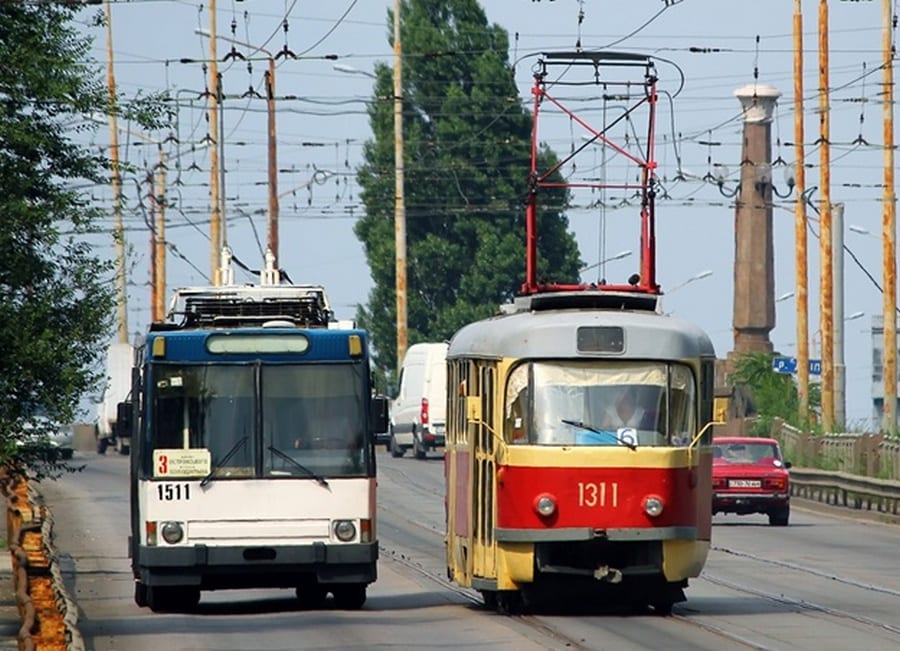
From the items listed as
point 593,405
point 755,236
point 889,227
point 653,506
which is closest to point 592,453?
point 593,405

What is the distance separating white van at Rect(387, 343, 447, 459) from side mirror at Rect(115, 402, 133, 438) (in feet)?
114

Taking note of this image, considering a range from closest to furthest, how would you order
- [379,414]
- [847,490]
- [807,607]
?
[379,414] < [807,607] < [847,490]

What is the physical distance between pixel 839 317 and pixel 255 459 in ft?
120

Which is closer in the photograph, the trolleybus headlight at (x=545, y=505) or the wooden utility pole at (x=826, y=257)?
the trolleybus headlight at (x=545, y=505)

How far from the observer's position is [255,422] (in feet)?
68.5

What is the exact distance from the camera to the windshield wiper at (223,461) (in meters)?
20.7

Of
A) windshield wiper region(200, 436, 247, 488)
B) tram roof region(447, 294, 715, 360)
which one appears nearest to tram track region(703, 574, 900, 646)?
tram roof region(447, 294, 715, 360)

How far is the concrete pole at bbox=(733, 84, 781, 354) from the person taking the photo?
65.3 m

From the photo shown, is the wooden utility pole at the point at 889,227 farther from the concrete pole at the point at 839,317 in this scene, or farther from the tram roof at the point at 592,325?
the tram roof at the point at 592,325

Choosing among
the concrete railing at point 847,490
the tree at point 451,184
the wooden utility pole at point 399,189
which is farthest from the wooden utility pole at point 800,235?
the tree at point 451,184

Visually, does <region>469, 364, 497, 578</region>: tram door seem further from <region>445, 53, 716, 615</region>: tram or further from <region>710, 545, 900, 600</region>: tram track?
<region>710, 545, 900, 600</region>: tram track

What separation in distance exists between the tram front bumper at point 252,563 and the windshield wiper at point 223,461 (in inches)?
21.8

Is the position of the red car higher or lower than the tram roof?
lower

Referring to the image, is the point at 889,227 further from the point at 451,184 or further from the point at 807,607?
the point at 451,184
